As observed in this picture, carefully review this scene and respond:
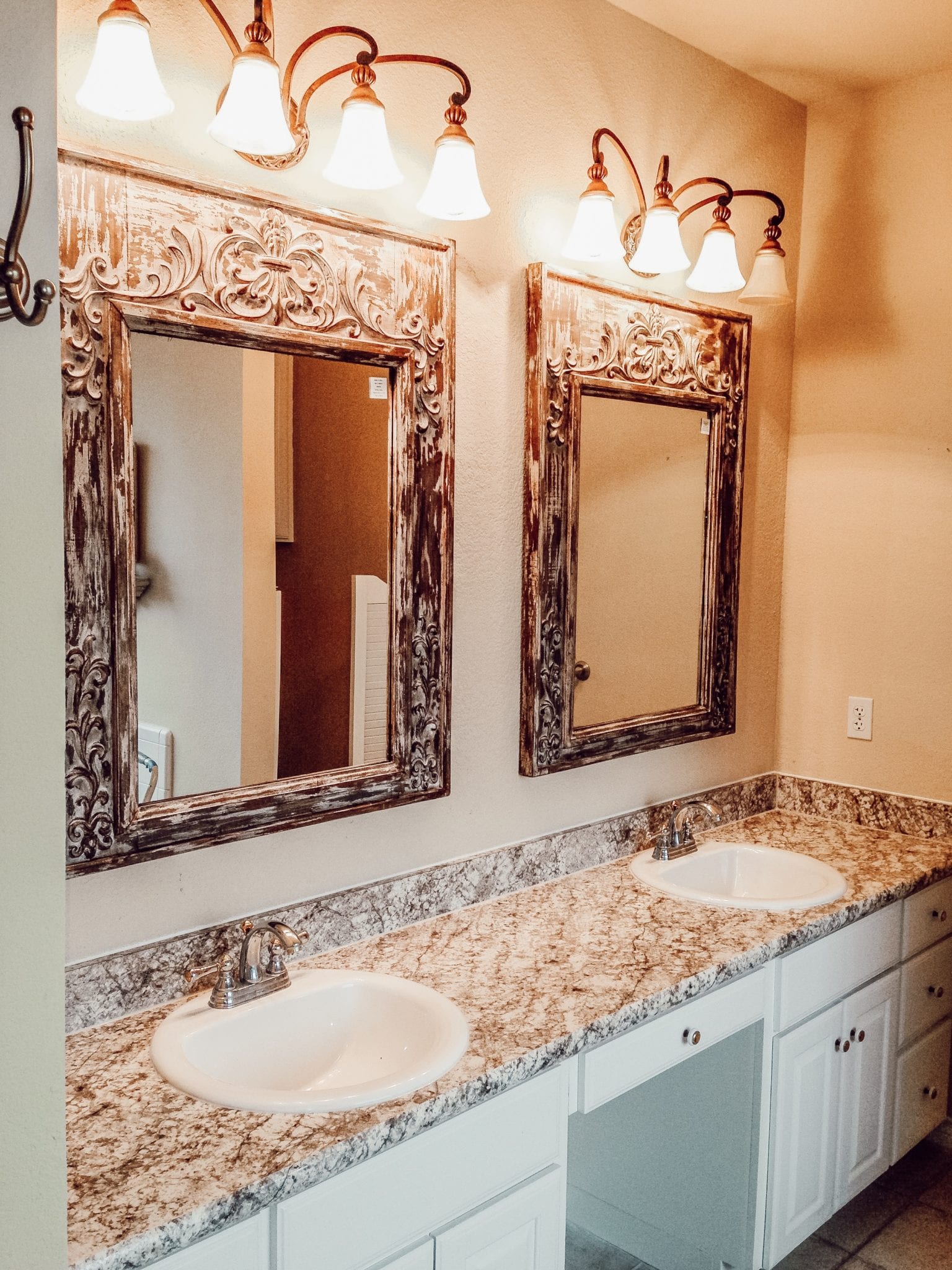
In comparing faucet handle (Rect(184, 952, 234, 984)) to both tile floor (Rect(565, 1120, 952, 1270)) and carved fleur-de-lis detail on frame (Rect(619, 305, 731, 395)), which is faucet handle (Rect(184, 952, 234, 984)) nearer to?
tile floor (Rect(565, 1120, 952, 1270))

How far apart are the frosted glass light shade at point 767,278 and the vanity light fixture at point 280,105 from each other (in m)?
0.82

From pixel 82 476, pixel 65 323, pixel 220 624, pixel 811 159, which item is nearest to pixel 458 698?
pixel 220 624

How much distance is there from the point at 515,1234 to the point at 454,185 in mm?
1555

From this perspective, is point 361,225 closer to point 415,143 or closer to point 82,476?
point 415,143

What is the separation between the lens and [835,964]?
6.68 ft

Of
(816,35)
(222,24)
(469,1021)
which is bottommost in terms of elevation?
(469,1021)

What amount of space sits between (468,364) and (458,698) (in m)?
0.60


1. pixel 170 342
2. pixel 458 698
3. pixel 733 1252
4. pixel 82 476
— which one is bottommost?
pixel 733 1252

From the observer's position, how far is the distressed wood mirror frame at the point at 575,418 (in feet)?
6.56

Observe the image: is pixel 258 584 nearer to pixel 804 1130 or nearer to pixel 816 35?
pixel 804 1130

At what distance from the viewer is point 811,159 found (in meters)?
2.61

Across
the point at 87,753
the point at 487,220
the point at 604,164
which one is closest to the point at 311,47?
→ the point at 487,220

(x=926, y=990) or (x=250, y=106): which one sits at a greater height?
(x=250, y=106)

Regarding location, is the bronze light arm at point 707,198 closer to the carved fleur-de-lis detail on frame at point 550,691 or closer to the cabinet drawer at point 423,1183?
the carved fleur-de-lis detail on frame at point 550,691
